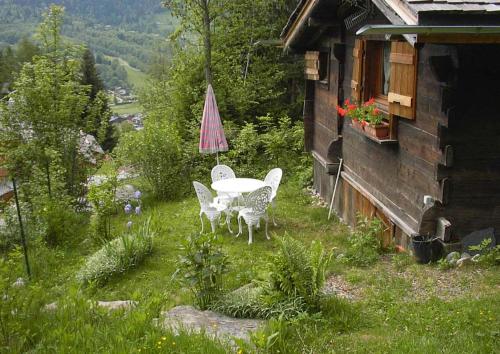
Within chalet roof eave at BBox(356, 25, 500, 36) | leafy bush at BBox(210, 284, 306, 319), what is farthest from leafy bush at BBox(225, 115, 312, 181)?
chalet roof eave at BBox(356, 25, 500, 36)

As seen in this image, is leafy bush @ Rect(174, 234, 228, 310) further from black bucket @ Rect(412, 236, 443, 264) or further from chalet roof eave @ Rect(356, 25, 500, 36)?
chalet roof eave @ Rect(356, 25, 500, 36)

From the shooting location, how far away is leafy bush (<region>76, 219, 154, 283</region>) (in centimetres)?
739

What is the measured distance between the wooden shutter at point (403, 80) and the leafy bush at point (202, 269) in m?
2.89

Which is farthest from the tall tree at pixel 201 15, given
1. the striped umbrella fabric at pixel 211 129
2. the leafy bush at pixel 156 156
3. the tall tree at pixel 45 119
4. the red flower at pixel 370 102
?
the red flower at pixel 370 102

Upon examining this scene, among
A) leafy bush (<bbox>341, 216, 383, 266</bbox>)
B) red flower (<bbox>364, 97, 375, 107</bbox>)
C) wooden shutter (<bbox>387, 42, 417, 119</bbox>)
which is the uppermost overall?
wooden shutter (<bbox>387, 42, 417, 119</bbox>)

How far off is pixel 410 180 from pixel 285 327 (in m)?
3.08

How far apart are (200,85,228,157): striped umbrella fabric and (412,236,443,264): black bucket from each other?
226 inches

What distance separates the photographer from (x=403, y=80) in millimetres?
6363

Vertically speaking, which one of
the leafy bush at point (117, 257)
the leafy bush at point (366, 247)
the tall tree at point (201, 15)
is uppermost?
the tall tree at point (201, 15)

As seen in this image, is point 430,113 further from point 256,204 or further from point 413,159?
point 256,204

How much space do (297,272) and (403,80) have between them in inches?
113

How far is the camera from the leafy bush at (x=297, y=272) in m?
5.03

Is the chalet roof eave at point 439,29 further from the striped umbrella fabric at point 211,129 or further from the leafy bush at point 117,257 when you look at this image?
the striped umbrella fabric at point 211,129

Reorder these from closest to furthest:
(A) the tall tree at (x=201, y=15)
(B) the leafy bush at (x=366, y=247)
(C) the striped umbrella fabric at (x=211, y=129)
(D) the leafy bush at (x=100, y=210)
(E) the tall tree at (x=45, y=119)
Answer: (B) the leafy bush at (x=366, y=247), (D) the leafy bush at (x=100, y=210), (E) the tall tree at (x=45, y=119), (C) the striped umbrella fabric at (x=211, y=129), (A) the tall tree at (x=201, y=15)
